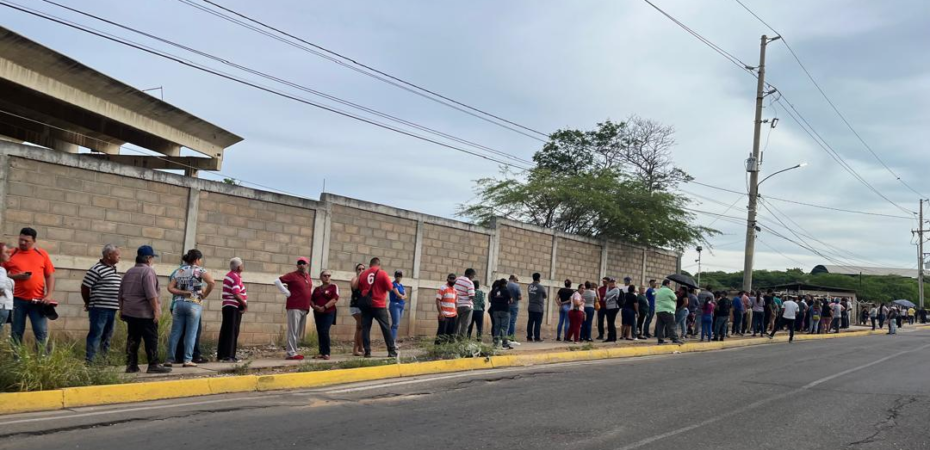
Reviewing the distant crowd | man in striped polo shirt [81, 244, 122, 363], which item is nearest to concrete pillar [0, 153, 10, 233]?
the distant crowd

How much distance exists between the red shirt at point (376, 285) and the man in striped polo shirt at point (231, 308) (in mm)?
2099

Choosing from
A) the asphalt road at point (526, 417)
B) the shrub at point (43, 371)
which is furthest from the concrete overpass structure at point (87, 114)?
the asphalt road at point (526, 417)

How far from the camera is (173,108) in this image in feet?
69.6

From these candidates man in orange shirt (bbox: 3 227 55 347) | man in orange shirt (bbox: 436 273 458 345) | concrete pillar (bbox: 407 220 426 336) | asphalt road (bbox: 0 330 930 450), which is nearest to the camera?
asphalt road (bbox: 0 330 930 450)

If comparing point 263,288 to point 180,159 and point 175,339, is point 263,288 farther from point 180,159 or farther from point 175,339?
point 180,159

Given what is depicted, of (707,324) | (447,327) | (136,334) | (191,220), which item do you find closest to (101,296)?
(136,334)

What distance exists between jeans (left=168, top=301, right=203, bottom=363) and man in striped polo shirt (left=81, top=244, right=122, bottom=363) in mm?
919

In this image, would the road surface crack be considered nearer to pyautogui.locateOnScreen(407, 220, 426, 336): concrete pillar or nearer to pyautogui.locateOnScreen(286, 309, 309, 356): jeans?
pyautogui.locateOnScreen(286, 309, 309, 356): jeans

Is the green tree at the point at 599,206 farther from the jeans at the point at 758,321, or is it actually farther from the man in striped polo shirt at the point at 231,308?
the man in striped polo shirt at the point at 231,308

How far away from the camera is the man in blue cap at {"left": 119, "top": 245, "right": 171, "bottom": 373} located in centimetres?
929

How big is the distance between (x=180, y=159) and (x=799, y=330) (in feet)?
82.9

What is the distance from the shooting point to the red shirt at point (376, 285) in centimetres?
1227

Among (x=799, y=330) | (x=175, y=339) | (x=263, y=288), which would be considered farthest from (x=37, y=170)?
(x=799, y=330)

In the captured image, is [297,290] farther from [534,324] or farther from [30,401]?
[534,324]
